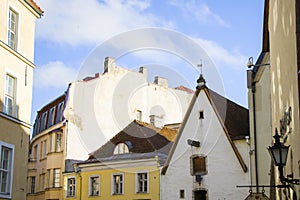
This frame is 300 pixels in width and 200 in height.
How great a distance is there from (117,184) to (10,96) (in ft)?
56.4

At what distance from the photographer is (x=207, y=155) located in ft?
110

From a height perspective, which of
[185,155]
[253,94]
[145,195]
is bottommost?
[145,195]

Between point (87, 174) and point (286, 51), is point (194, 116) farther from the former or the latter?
point (286, 51)

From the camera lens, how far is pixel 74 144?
4166 cm

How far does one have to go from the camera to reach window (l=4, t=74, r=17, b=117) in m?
20.5

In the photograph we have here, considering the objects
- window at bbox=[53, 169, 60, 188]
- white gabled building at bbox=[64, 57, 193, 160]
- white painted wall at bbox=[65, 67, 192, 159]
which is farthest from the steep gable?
window at bbox=[53, 169, 60, 188]

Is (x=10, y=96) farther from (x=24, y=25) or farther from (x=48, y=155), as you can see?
(x=48, y=155)

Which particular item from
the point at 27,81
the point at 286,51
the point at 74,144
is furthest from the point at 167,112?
the point at 286,51

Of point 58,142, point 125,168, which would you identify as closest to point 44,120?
point 58,142

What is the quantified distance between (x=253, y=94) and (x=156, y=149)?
412 inches

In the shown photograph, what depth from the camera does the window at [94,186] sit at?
123 feet

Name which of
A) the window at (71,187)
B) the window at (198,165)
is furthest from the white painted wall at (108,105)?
the window at (198,165)

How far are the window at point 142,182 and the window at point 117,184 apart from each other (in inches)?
55.9

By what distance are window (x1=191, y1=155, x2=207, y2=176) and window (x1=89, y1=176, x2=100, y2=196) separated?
7.11m
